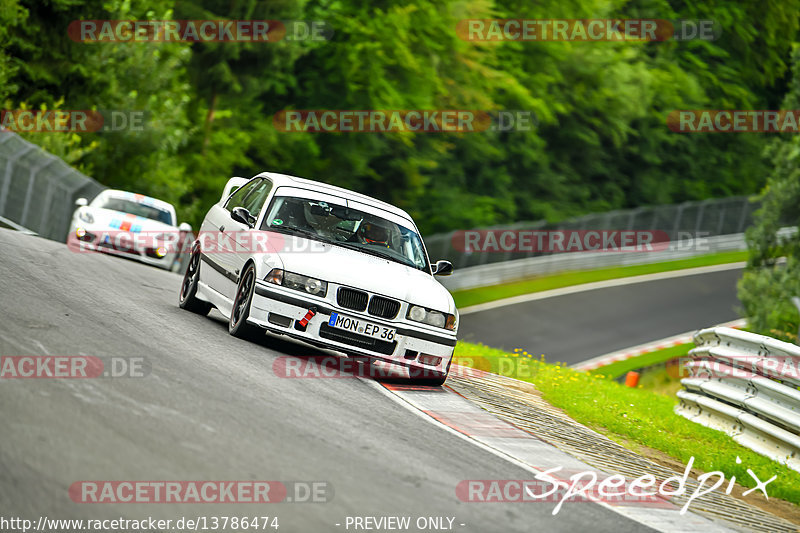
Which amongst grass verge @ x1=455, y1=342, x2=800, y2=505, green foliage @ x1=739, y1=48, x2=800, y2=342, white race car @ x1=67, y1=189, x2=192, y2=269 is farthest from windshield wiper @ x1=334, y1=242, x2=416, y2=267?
green foliage @ x1=739, y1=48, x2=800, y2=342

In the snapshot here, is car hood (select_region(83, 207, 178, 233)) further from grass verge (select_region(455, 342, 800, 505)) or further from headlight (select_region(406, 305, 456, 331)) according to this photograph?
headlight (select_region(406, 305, 456, 331))

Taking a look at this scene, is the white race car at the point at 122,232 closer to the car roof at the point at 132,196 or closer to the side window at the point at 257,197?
the car roof at the point at 132,196

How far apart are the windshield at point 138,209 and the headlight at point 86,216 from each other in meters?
0.96

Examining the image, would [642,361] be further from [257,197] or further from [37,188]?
[257,197]

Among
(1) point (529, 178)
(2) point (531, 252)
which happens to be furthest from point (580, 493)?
(1) point (529, 178)

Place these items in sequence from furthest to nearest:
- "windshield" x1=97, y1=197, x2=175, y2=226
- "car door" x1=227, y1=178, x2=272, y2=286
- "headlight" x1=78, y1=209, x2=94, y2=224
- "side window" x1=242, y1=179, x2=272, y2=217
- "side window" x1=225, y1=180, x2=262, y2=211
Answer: "windshield" x1=97, y1=197, x2=175, y2=226, "headlight" x1=78, y1=209, x2=94, y2=224, "side window" x1=225, y1=180, x2=262, y2=211, "side window" x1=242, y1=179, x2=272, y2=217, "car door" x1=227, y1=178, x2=272, y2=286

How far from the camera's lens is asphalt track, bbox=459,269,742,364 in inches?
1162

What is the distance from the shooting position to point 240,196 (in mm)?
12727

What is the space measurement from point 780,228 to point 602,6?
32.0 m

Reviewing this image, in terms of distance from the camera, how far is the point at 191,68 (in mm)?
41938

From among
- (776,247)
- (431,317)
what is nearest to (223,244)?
(431,317)

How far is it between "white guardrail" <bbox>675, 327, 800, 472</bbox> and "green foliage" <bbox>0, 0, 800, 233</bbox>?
2122 centimetres

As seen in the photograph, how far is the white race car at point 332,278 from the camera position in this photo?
9.91 m

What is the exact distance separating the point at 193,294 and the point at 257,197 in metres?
1.38
